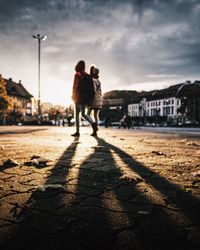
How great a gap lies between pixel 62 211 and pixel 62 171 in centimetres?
119

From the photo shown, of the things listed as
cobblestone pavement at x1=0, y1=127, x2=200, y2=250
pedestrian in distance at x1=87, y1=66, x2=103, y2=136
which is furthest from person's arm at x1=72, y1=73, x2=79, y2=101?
cobblestone pavement at x1=0, y1=127, x2=200, y2=250

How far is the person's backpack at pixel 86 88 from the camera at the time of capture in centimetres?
775

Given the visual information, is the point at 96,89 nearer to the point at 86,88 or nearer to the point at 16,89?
the point at 86,88

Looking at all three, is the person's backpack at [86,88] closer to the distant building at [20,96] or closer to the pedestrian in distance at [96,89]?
the pedestrian in distance at [96,89]

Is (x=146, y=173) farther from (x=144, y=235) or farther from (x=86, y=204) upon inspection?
(x=144, y=235)

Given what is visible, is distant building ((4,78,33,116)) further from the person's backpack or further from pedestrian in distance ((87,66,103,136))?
the person's backpack

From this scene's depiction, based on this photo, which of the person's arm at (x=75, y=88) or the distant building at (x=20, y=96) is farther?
the distant building at (x=20, y=96)

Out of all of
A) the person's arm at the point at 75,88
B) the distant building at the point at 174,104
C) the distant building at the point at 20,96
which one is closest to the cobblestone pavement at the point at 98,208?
the person's arm at the point at 75,88

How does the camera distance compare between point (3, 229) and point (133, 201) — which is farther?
point (133, 201)

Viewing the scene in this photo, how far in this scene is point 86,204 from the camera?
5.81 ft

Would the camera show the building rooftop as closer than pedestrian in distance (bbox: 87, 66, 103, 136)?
No

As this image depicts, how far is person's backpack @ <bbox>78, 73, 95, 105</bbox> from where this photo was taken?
7.75 meters

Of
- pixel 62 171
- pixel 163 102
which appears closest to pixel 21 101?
pixel 163 102

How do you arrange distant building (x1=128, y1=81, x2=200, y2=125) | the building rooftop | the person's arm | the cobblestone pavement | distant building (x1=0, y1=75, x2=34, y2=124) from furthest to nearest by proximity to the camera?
the building rooftop < distant building (x1=0, y1=75, x2=34, y2=124) < distant building (x1=128, y1=81, x2=200, y2=125) < the person's arm < the cobblestone pavement
